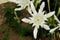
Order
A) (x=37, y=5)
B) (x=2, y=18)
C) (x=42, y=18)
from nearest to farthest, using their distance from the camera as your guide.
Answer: (x=42, y=18) < (x=37, y=5) < (x=2, y=18)

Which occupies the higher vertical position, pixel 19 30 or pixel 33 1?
pixel 33 1

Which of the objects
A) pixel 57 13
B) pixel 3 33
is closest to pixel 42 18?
pixel 57 13

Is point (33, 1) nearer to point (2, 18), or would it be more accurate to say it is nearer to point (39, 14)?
point (39, 14)

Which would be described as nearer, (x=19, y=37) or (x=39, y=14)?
(x=39, y=14)

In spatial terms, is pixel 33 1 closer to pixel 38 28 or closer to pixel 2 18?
pixel 38 28

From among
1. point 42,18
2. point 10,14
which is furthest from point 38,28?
point 10,14

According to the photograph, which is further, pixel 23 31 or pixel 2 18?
pixel 2 18

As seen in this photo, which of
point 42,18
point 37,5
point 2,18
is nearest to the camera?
point 42,18

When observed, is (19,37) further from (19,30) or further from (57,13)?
(57,13)

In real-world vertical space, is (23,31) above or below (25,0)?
Result: below
